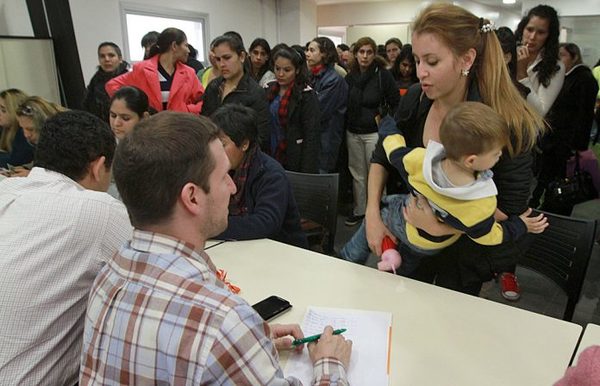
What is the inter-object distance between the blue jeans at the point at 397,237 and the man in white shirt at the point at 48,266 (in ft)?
3.18

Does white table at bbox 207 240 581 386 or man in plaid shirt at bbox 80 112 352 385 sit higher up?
man in plaid shirt at bbox 80 112 352 385

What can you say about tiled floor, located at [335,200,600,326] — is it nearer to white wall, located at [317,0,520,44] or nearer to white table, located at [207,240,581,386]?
white table, located at [207,240,581,386]

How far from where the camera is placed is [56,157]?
1391mm

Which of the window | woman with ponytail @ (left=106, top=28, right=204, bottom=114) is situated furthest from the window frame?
woman with ponytail @ (left=106, top=28, right=204, bottom=114)

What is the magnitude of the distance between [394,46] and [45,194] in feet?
17.6

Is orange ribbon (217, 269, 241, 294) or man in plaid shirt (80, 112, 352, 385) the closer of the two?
man in plaid shirt (80, 112, 352, 385)

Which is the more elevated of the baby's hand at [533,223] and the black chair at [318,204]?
the baby's hand at [533,223]

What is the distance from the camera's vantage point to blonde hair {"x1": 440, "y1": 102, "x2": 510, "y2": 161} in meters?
1.39

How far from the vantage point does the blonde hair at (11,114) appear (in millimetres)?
3164

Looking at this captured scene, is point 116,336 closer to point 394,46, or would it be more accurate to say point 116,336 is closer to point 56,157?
point 56,157

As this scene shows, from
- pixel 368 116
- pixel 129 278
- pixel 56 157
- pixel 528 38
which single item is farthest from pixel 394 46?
pixel 129 278

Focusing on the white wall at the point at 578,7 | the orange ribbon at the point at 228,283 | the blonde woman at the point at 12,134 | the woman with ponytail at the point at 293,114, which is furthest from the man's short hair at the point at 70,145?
the white wall at the point at 578,7

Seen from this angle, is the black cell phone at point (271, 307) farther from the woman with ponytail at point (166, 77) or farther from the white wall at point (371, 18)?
the white wall at point (371, 18)

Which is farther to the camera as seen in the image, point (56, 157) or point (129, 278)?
point (56, 157)
